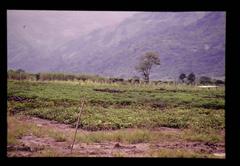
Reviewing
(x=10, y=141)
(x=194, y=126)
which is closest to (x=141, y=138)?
(x=194, y=126)

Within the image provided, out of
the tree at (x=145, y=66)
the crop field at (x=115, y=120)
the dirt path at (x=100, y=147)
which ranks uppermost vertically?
the tree at (x=145, y=66)

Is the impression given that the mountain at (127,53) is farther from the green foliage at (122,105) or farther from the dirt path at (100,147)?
the dirt path at (100,147)

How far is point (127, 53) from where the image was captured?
2702 cm

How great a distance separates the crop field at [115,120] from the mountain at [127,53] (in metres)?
2.15

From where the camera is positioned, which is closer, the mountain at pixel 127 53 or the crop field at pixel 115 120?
the crop field at pixel 115 120

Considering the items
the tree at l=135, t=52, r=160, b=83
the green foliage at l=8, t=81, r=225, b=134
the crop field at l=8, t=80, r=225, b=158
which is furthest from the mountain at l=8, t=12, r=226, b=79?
the crop field at l=8, t=80, r=225, b=158

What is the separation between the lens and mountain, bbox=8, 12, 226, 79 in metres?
20.0

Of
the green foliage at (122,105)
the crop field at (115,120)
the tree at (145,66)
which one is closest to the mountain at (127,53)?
the tree at (145,66)

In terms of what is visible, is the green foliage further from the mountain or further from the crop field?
the mountain

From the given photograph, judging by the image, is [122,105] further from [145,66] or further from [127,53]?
[127,53]

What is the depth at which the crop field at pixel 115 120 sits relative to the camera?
9.40m

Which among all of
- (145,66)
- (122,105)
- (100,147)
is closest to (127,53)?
(145,66)

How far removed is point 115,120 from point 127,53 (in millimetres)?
14865
